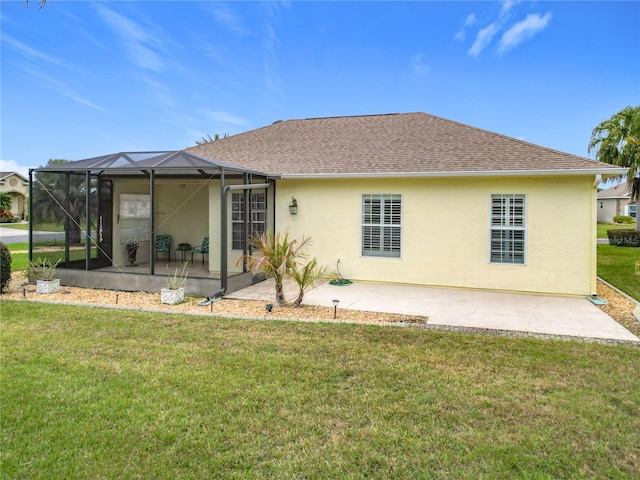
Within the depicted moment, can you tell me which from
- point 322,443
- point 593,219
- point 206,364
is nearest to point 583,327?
point 593,219

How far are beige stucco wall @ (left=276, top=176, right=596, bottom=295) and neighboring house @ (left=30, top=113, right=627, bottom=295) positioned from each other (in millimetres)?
27

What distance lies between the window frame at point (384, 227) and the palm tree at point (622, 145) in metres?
21.0

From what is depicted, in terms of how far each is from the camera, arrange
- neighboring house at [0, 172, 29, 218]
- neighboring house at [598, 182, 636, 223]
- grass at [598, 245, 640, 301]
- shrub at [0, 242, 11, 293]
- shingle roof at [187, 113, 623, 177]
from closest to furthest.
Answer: shrub at [0, 242, 11, 293]
shingle roof at [187, 113, 623, 177]
grass at [598, 245, 640, 301]
neighboring house at [0, 172, 29, 218]
neighboring house at [598, 182, 636, 223]

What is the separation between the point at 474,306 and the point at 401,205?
11.6 ft

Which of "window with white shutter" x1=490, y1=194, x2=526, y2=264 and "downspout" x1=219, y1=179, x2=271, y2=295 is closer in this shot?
"downspout" x1=219, y1=179, x2=271, y2=295

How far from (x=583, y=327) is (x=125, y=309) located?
28.0 feet

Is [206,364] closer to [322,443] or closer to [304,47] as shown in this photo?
[322,443]

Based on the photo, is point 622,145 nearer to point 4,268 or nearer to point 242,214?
point 242,214

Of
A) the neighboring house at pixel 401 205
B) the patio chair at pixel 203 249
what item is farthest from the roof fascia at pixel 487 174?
the patio chair at pixel 203 249

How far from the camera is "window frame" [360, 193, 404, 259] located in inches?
430

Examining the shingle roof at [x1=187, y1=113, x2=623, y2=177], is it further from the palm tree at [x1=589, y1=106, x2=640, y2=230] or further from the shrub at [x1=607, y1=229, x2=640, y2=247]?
the palm tree at [x1=589, y1=106, x2=640, y2=230]

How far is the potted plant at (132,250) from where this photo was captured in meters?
12.2

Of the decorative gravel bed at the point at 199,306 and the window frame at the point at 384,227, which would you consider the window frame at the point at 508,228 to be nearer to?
the window frame at the point at 384,227

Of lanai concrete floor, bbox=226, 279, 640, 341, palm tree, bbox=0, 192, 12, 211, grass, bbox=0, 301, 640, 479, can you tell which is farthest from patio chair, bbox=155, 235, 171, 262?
palm tree, bbox=0, 192, 12, 211
